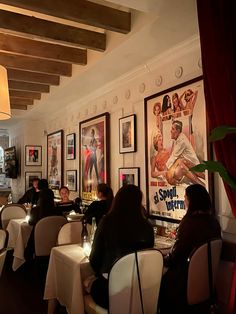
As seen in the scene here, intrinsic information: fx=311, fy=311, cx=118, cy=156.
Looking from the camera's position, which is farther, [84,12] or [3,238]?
[84,12]

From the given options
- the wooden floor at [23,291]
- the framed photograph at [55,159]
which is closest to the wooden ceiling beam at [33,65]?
the framed photograph at [55,159]

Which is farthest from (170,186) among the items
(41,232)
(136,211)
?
(41,232)

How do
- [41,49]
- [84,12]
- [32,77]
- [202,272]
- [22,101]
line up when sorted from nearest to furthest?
[202,272], [84,12], [41,49], [32,77], [22,101]

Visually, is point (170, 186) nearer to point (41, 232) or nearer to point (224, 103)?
point (224, 103)

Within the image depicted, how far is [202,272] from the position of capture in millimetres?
2518

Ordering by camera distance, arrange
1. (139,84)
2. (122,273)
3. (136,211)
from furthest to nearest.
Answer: (139,84) → (136,211) → (122,273)

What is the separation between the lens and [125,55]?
3.88 meters

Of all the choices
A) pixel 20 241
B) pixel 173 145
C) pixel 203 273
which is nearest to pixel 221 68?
pixel 173 145

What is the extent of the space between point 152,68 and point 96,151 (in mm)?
1892

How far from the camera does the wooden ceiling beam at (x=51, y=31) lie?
3318 millimetres

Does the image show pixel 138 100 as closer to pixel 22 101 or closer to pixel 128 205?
pixel 128 205

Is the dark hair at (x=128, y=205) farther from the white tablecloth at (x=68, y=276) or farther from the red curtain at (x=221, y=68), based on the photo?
the red curtain at (x=221, y=68)

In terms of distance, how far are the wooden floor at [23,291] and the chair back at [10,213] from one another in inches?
32.7

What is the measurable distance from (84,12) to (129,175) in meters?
2.28
